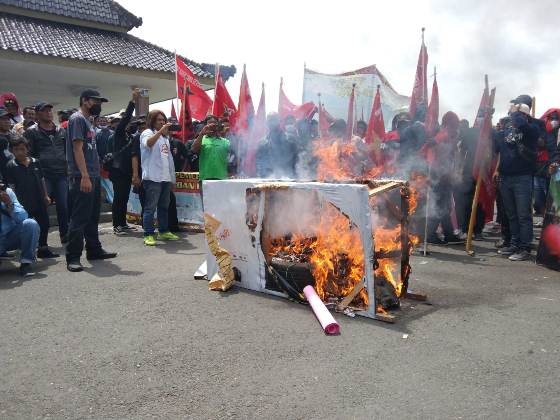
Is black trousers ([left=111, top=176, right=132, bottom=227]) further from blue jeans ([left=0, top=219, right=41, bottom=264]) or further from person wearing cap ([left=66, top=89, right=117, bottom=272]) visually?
blue jeans ([left=0, top=219, right=41, bottom=264])

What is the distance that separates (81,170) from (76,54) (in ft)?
35.6

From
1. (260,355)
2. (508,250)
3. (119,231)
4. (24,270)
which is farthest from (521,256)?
(119,231)

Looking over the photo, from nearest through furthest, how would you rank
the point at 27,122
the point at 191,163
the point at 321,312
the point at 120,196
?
the point at 321,312
the point at 27,122
the point at 120,196
the point at 191,163

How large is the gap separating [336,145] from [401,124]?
1982 millimetres

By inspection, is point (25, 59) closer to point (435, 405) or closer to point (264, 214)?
point (264, 214)

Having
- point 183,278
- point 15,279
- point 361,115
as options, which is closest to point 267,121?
point 361,115

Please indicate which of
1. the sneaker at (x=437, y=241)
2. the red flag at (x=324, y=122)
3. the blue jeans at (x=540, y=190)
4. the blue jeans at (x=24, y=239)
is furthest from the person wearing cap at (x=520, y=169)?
the blue jeans at (x=24, y=239)

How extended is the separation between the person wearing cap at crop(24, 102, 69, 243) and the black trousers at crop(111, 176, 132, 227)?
145 centimetres

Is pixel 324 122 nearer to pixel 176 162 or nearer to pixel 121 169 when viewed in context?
pixel 176 162

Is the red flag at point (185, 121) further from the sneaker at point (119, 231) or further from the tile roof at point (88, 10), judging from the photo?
the tile roof at point (88, 10)

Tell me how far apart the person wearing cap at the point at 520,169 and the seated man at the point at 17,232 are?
6.80 metres

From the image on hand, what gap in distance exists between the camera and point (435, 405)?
9.17ft

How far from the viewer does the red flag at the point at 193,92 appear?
1091cm

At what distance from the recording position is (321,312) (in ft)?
13.5
